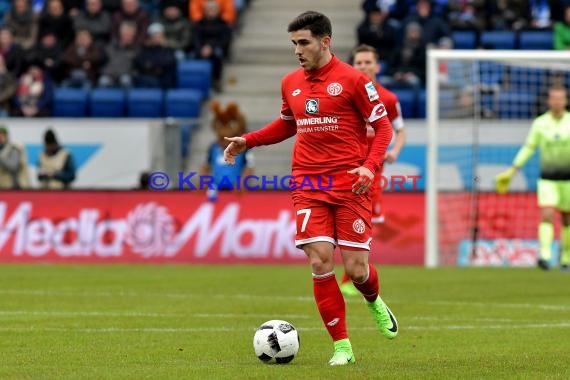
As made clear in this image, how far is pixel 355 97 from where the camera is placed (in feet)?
30.9

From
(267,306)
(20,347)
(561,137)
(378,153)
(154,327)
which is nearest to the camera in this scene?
(378,153)

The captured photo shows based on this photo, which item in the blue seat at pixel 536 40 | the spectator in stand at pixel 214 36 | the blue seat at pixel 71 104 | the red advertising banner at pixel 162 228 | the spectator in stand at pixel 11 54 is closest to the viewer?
the red advertising banner at pixel 162 228

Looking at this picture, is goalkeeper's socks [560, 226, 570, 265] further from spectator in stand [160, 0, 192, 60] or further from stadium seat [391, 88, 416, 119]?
spectator in stand [160, 0, 192, 60]

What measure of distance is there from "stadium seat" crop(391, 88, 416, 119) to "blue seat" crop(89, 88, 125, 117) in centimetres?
521

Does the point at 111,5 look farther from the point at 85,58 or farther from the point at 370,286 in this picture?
the point at 370,286

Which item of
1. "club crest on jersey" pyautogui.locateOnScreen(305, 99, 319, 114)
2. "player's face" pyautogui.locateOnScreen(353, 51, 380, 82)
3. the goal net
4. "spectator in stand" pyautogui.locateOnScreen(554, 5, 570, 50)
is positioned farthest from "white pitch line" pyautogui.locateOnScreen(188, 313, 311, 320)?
"spectator in stand" pyautogui.locateOnScreen(554, 5, 570, 50)

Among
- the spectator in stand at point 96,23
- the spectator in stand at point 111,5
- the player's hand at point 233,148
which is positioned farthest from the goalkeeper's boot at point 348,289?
the spectator in stand at point 111,5

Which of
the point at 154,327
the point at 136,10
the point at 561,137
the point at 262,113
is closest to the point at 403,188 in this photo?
the point at 561,137

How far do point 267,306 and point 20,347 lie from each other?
4228mm

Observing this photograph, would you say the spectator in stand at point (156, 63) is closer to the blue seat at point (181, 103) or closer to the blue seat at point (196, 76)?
the blue seat at point (196, 76)

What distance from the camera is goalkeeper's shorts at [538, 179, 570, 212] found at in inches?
757

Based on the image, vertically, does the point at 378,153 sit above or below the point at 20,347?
above

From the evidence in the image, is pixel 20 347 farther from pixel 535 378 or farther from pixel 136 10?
pixel 136 10

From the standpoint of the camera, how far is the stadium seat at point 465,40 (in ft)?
88.4
